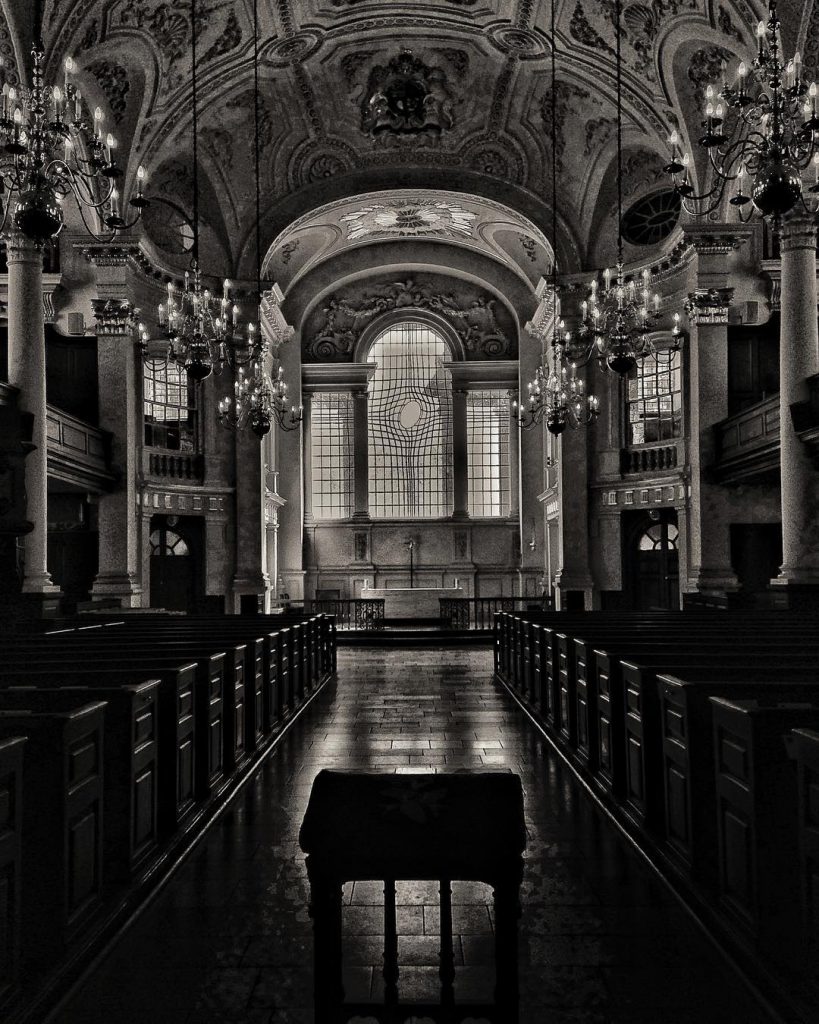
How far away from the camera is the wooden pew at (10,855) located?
279cm

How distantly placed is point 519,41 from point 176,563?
11765 millimetres

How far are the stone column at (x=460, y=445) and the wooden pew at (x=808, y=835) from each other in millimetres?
22639

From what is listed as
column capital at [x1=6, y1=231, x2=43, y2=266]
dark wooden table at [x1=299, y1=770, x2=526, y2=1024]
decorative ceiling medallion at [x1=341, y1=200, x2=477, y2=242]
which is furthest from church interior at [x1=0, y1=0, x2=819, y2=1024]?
column capital at [x1=6, y1=231, x2=43, y2=266]

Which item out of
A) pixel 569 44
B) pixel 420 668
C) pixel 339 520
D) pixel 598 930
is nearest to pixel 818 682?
pixel 598 930

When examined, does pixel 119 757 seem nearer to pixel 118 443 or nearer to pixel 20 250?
pixel 20 250

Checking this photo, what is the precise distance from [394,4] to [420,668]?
448 inches

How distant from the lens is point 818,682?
3967 mm

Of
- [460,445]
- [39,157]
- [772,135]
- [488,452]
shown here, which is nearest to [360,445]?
[460,445]

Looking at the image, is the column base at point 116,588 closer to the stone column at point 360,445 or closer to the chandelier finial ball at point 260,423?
the chandelier finial ball at point 260,423

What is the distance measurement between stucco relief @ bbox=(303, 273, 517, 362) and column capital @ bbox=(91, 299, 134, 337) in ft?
30.7

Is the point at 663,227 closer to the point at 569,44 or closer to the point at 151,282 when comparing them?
the point at 569,44

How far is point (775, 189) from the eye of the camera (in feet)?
19.0

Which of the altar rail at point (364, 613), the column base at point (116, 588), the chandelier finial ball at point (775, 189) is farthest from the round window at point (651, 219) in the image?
the chandelier finial ball at point (775, 189)

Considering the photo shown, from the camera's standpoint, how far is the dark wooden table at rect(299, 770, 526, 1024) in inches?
84.3
